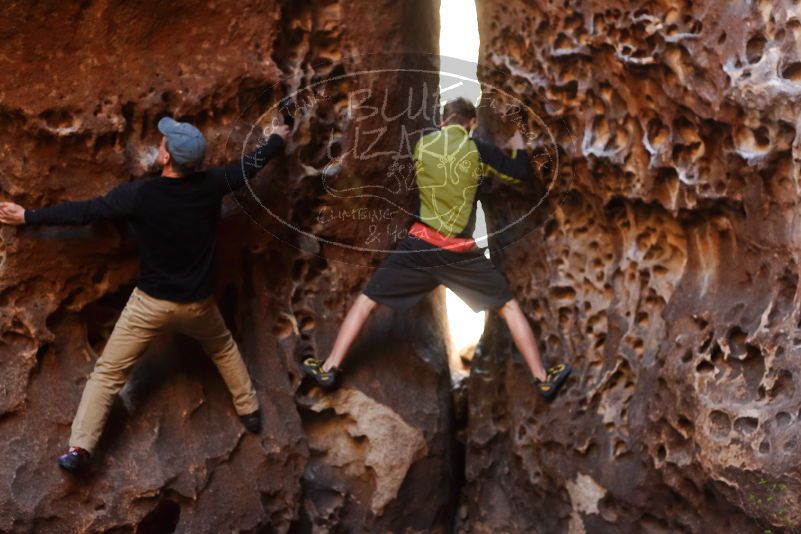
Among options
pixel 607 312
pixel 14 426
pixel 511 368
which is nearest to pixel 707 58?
pixel 607 312

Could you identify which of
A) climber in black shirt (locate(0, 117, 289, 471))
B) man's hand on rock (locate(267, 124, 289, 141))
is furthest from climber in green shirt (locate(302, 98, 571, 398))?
climber in black shirt (locate(0, 117, 289, 471))

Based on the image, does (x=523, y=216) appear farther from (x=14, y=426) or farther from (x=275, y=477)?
(x=14, y=426)

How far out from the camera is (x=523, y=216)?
4.88 metres

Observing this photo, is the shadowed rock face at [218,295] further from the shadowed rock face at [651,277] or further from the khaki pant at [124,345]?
the shadowed rock face at [651,277]

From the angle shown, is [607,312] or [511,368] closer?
[607,312]

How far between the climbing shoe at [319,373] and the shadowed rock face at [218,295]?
0.06 metres

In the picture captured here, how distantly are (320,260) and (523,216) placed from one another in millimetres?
976

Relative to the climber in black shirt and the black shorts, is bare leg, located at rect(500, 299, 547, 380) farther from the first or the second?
the climber in black shirt

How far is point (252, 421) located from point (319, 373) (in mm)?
384

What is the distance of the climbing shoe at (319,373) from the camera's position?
15.3ft

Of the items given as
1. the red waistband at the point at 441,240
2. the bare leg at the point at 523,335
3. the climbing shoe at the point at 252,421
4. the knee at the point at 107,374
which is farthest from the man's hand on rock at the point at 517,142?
the knee at the point at 107,374

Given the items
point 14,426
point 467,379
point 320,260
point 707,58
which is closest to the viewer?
point 707,58

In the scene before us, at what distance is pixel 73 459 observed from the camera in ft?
13.3

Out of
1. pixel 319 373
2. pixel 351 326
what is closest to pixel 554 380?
pixel 351 326
